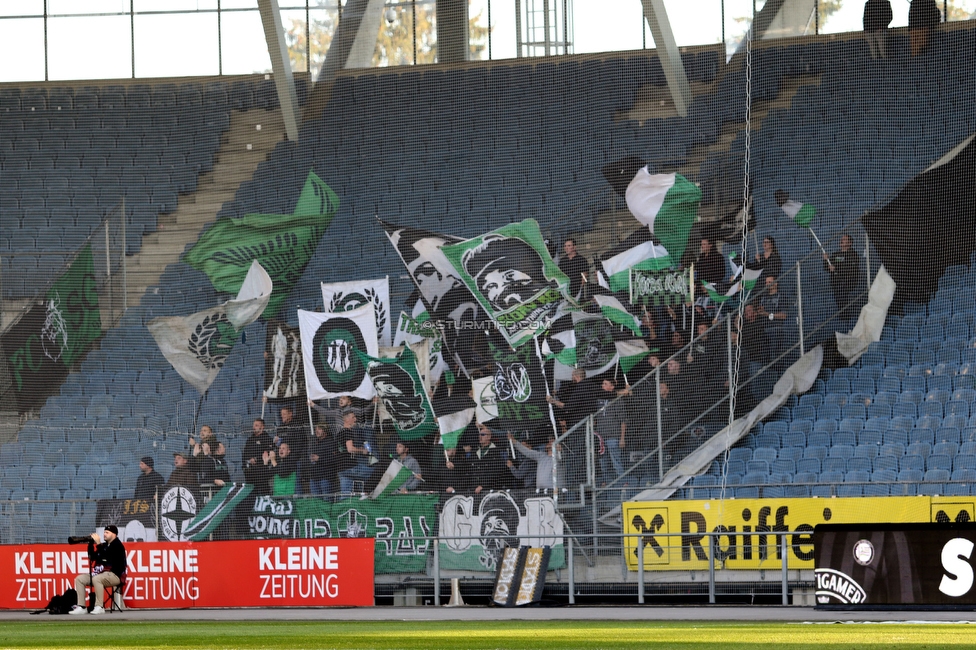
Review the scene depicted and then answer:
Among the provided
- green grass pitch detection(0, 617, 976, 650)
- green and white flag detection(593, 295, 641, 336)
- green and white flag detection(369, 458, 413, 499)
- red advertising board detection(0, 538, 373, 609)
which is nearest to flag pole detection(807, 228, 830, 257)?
green and white flag detection(593, 295, 641, 336)

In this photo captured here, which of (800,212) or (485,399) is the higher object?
(800,212)

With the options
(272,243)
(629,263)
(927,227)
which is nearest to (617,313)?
(629,263)

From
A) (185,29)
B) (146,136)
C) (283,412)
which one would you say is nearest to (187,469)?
(283,412)

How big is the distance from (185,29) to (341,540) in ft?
33.2

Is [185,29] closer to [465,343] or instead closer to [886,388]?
[465,343]

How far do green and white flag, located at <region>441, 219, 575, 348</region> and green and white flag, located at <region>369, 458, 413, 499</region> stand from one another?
2.29 m

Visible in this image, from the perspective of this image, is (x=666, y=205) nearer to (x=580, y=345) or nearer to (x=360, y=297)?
Result: (x=580, y=345)

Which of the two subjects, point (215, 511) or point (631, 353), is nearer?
point (631, 353)

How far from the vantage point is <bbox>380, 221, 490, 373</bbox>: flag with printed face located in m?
18.9

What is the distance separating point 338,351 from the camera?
63.2ft

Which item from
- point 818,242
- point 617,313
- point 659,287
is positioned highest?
point 818,242

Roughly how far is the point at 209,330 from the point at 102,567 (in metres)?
6.09

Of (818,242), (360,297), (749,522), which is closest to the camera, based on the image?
(749,522)

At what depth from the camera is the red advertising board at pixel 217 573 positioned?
15383 mm
